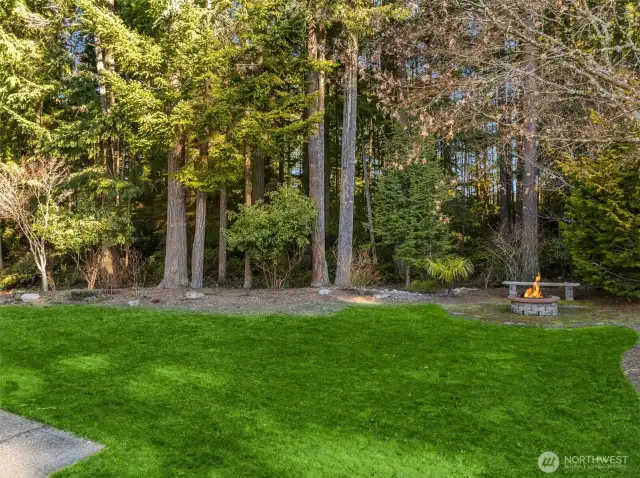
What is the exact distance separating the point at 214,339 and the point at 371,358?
230 cm

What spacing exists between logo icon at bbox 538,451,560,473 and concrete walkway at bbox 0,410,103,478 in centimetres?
300

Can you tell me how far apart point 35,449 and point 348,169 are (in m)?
10.2

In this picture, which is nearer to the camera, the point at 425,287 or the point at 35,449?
the point at 35,449

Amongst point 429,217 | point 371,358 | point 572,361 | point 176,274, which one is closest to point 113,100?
point 176,274

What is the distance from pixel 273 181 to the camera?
1752 centimetres

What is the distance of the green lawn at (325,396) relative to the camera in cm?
290

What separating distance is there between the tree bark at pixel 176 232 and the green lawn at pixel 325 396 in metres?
4.55

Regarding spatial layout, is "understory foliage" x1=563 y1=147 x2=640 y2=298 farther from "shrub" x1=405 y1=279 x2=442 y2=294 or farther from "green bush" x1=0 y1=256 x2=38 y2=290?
"green bush" x1=0 y1=256 x2=38 y2=290

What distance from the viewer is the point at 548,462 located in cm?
288

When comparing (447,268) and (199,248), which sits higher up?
(199,248)

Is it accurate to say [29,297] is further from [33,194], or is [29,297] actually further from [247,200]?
[247,200]

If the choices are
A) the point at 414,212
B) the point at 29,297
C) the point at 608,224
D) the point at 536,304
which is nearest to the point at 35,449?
the point at 536,304

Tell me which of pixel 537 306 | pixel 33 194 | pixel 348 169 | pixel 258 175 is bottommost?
pixel 537 306

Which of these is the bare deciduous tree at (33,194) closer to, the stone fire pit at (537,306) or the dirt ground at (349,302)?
the dirt ground at (349,302)
